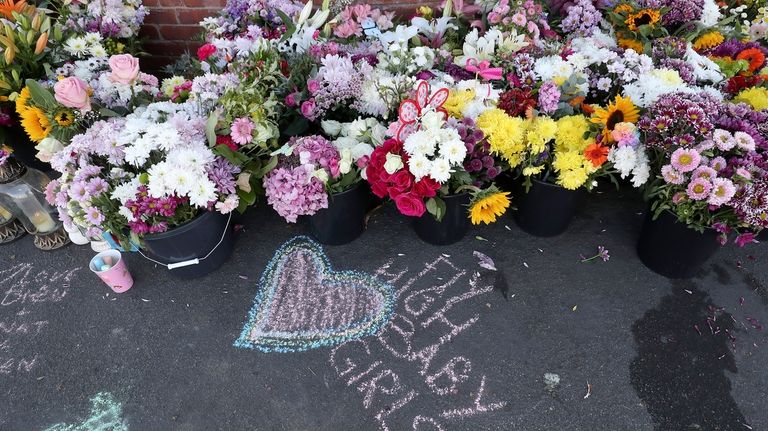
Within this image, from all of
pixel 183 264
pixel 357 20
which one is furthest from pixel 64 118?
pixel 357 20

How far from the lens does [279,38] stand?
2580 millimetres

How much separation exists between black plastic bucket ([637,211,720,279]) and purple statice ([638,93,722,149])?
345mm

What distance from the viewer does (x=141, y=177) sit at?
1.87 metres

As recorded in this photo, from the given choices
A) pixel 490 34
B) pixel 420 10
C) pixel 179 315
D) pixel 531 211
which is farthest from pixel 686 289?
pixel 179 315

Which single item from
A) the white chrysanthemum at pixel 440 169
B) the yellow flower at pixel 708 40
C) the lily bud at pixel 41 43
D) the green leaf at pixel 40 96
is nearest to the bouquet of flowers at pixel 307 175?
the white chrysanthemum at pixel 440 169

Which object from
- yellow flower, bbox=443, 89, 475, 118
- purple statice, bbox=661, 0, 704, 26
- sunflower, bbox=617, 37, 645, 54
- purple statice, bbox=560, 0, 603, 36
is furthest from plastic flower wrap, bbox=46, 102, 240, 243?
purple statice, bbox=661, 0, 704, 26

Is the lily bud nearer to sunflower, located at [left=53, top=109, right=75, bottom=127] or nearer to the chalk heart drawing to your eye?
sunflower, located at [left=53, top=109, right=75, bottom=127]

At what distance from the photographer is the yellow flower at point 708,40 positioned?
2527 millimetres

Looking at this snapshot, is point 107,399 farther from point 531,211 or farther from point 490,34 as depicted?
point 490,34

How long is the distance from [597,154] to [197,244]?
1.77 m

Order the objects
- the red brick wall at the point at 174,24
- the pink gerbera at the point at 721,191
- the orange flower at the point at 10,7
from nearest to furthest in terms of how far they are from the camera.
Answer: the pink gerbera at the point at 721,191 < the orange flower at the point at 10,7 < the red brick wall at the point at 174,24

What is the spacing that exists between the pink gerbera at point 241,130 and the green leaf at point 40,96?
907 millimetres

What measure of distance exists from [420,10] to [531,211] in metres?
1.33

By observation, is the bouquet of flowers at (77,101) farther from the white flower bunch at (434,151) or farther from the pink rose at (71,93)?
the white flower bunch at (434,151)
